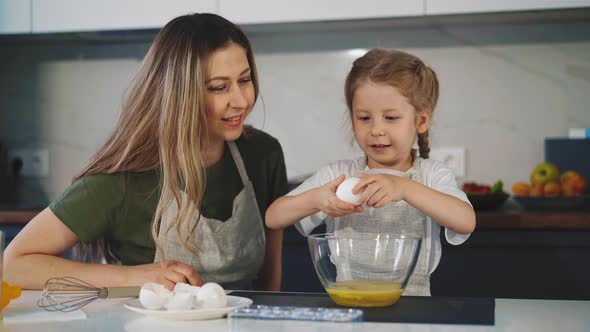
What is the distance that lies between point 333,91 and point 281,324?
193cm

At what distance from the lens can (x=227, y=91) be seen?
1597 millimetres

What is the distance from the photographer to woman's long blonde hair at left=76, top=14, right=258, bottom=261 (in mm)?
1532

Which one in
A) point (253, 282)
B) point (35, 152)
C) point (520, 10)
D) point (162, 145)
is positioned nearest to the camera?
point (162, 145)

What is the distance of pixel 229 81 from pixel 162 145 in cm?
19

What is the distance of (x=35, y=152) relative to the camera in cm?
310

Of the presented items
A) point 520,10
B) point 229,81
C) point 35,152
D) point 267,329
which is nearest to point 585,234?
point 520,10

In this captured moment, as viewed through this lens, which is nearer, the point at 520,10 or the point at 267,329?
the point at 267,329

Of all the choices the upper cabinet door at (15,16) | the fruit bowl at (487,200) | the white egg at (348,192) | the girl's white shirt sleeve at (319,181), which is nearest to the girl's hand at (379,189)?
the white egg at (348,192)

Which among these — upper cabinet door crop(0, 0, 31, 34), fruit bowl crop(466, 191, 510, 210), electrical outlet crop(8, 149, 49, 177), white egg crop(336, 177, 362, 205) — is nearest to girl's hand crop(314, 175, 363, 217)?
white egg crop(336, 177, 362, 205)

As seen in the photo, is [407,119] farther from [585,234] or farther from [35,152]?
[35,152]

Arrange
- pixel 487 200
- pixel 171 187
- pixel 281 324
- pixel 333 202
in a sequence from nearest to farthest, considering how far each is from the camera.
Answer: pixel 281 324
pixel 333 202
pixel 171 187
pixel 487 200

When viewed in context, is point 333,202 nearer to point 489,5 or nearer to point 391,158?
point 391,158

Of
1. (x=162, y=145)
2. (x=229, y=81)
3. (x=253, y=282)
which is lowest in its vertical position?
(x=253, y=282)

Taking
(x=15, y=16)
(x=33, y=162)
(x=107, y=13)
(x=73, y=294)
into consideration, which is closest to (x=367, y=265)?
(x=73, y=294)
